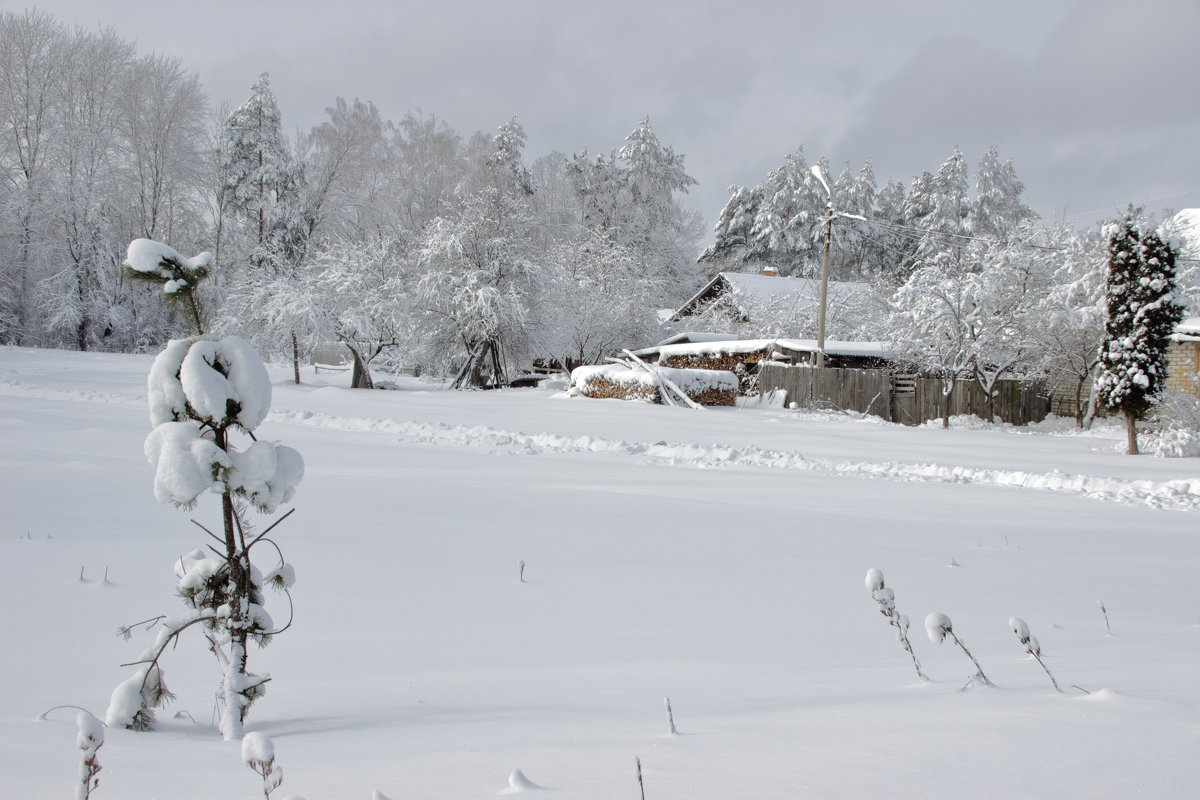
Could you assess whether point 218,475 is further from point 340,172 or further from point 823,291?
point 340,172

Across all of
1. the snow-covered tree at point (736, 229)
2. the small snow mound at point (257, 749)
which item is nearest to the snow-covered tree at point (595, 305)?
the snow-covered tree at point (736, 229)

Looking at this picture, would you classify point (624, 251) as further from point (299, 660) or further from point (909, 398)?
point (299, 660)

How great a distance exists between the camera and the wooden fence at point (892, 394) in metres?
26.9

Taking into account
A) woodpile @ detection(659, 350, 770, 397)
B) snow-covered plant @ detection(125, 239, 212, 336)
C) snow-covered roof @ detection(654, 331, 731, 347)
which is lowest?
snow-covered plant @ detection(125, 239, 212, 336)

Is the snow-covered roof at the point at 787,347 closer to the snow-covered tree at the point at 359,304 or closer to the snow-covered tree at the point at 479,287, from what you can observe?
the snow-covered tree at the point at 479,287

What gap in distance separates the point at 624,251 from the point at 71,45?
97.4ft

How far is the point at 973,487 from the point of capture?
1127cm

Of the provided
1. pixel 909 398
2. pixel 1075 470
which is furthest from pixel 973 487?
pixel 909 398

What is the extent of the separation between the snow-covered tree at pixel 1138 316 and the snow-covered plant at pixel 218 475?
19.6 m

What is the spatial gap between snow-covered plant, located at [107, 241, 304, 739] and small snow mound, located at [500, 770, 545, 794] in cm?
105

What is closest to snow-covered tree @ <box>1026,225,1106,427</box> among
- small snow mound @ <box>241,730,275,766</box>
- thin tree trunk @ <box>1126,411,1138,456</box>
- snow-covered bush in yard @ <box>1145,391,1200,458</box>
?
snow-covered bush in yard @ <box>1145,391,1200,458</box>

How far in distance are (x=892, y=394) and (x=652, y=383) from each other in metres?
8.15

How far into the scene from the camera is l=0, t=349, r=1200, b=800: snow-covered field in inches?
82.0

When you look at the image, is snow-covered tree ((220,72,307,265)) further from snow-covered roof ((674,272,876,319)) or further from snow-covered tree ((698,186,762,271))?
snow-covered tree ((698,186,762,271))
